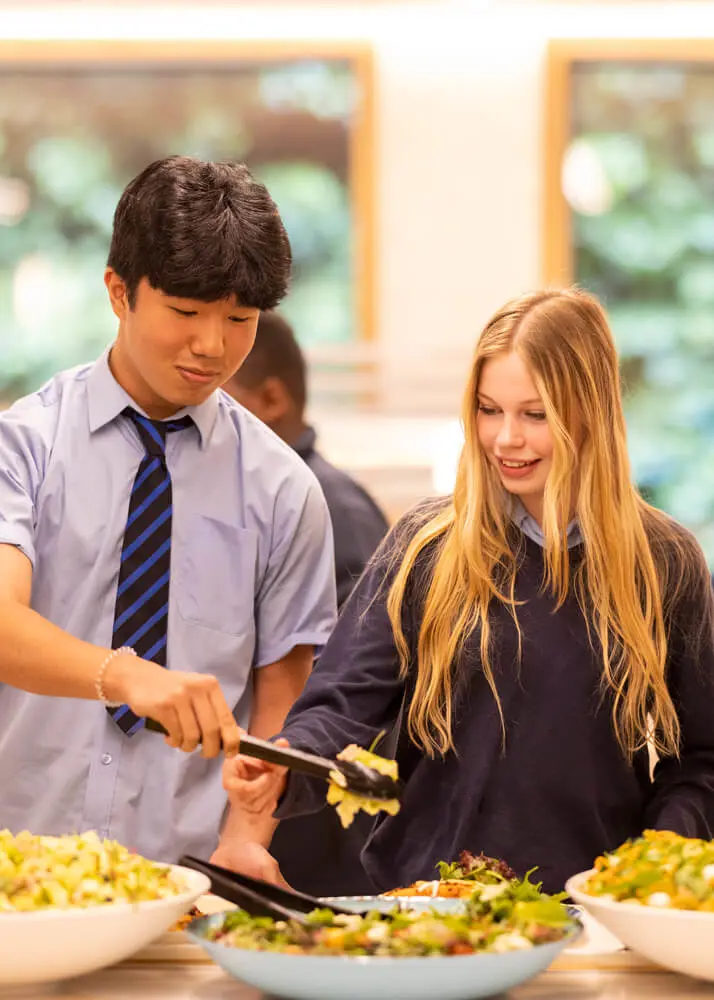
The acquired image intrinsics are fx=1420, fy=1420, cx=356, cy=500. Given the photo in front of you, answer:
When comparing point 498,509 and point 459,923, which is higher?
point 498,509

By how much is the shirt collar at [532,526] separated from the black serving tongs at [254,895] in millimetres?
749

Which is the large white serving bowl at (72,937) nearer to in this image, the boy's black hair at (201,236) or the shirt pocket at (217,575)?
the shirt pocket at (217,575)

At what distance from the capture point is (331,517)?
3.12 m

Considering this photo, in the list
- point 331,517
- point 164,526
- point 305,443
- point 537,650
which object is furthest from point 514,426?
point 305,443

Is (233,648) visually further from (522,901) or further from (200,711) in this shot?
(522,901)

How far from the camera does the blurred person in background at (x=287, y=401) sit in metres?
3.20

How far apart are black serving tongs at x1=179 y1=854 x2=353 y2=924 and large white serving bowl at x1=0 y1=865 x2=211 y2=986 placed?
2.3 inches

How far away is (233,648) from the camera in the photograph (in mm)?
2160

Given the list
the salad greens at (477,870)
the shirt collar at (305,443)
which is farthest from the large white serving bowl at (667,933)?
the shirt collar at (305,443)

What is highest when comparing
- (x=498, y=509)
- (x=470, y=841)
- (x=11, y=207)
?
(x=11, y=207)

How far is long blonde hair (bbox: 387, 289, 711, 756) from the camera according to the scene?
205 cm

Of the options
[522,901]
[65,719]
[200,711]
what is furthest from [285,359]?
[522,901]

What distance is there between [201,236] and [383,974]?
1071mm

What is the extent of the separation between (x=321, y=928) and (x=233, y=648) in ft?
2.48
